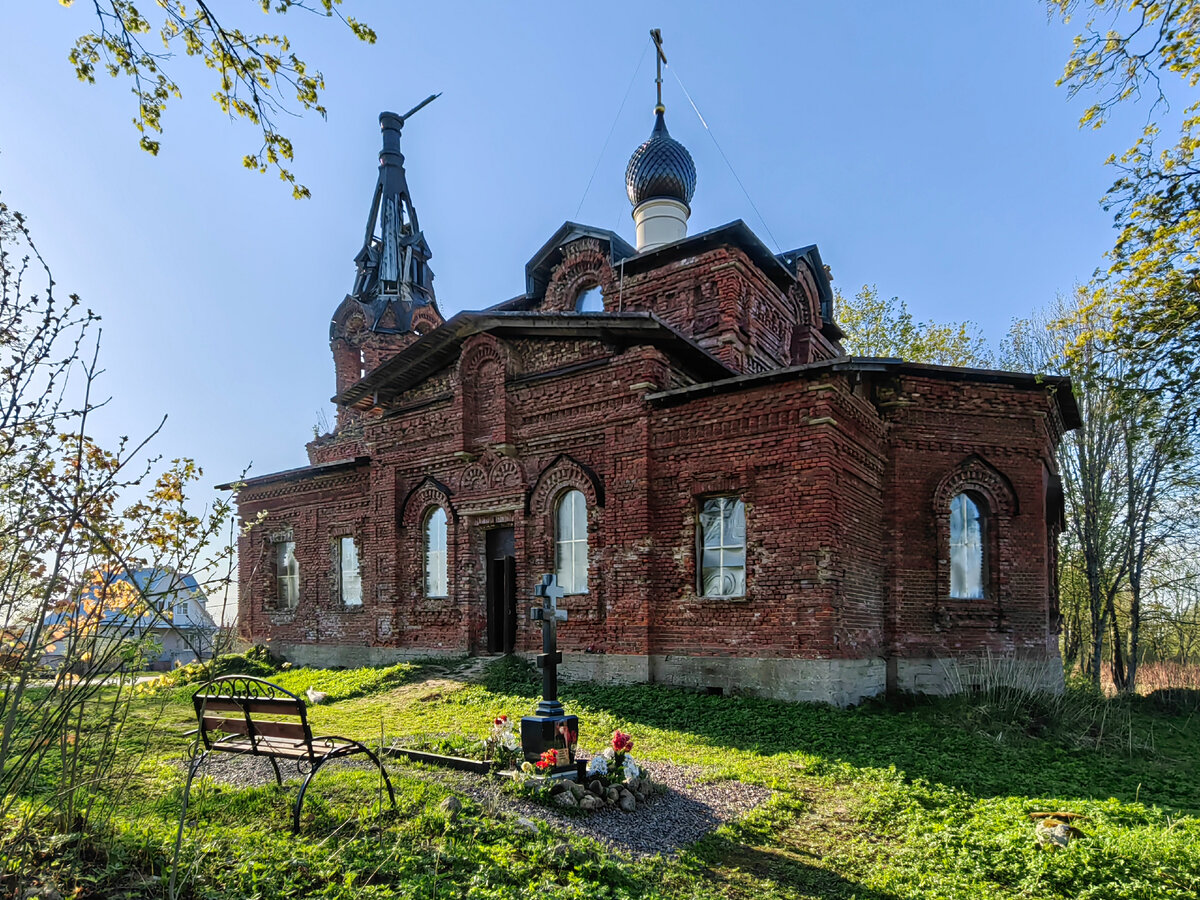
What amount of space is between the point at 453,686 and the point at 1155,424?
11.0 m

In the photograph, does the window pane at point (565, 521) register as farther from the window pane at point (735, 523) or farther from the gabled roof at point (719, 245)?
the gabled roof at point (719, 245)

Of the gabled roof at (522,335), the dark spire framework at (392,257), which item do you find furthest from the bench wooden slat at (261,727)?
the dark spire framework at (392,257)

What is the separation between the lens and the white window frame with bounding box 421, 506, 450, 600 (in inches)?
640

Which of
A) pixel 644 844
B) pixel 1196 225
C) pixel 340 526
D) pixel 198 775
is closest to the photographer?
pixel 644 844

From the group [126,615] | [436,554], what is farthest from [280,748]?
[436,554]

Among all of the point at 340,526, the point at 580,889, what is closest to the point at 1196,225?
the point at 580,889

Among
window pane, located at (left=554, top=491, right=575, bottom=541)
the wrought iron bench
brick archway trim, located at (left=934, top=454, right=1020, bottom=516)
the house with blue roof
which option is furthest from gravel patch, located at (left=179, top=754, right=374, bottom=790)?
brick archway trim, located at (left=934, top=454, right=1020, bottom=516)

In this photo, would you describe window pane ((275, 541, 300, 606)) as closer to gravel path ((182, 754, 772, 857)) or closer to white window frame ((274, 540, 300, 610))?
white window frame ((274, 540, 300, 610))

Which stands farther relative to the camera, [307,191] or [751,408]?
[751,408]

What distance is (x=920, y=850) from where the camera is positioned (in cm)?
567

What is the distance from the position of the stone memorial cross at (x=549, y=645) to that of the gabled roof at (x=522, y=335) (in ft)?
20.3

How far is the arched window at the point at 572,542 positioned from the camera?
13.9 metres

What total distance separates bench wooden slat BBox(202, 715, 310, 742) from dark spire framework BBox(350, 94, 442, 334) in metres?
20.2

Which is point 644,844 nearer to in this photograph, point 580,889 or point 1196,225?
point 580,889
